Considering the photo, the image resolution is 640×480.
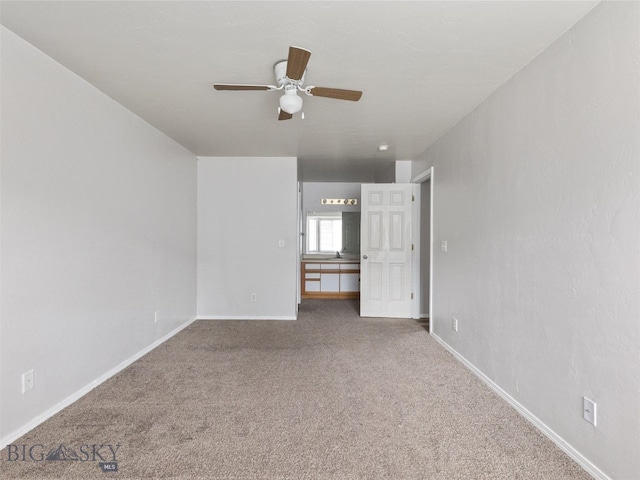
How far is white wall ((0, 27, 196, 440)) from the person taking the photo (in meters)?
1.84

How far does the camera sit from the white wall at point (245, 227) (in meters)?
4.60

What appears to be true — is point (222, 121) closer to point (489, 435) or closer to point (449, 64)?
point (449, 64)

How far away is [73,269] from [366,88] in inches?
97.4

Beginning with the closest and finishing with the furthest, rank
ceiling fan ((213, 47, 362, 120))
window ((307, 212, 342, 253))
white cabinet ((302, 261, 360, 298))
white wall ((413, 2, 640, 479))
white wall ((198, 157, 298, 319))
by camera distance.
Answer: white wall ((413, 2, 640, 479)) < ceiling fan ((213, 47, 362, 120)) < white wall ((198, 157, 298, 319)) < white cabinet ((302, 261, 360, 298)) < window ((307, 212, 342, 253))

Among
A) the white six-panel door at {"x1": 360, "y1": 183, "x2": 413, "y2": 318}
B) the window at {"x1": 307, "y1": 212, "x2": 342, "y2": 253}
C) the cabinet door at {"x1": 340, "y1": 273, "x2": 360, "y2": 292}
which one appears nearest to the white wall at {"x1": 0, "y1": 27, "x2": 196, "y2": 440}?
the white six-panel door at {"x1": 360, "y1": 183, "x2": 413, "y2": 318}

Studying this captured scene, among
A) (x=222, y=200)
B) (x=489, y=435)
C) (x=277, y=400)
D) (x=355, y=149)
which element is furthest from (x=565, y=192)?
(x=222, y=200)

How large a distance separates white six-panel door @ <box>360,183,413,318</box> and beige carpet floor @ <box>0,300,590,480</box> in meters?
1.49

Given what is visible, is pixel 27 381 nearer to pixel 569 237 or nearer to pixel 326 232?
pixel 569 237

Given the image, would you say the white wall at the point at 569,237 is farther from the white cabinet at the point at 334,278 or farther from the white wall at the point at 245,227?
the white cabinet at the point at 334,278

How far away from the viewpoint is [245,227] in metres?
4.61

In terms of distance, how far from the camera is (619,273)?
1451mm

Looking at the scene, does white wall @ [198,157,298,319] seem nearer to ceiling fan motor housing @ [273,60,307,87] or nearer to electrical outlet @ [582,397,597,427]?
ceiling fan motor housing @ [273,60,307,87]

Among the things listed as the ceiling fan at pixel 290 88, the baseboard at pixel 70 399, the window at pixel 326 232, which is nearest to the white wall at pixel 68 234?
the baseboard at pixel 70 399

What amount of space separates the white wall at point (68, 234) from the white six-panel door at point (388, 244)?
2706 mm
